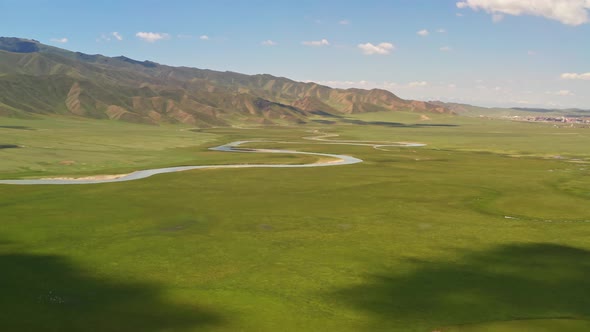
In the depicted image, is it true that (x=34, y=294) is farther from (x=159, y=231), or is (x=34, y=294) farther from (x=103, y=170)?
(x=103, y=170)

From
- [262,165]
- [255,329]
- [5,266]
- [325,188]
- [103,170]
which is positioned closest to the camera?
[255,329]

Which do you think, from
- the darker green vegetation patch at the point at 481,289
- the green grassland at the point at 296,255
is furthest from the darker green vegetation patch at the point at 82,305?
the darker green vegetation patch at the point at 481,289

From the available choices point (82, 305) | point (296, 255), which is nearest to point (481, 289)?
point (296, 255)

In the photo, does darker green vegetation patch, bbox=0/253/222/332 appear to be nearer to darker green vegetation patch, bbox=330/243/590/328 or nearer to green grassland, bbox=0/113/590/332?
green grassland, bbox=0/113/590/332

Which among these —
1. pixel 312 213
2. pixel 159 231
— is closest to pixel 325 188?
pixel 312 213

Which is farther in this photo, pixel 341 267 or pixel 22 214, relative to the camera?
pixel 22 214

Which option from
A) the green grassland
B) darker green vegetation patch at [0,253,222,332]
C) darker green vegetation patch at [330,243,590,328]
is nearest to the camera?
darker green vegetation patch at [0,253,222,332]

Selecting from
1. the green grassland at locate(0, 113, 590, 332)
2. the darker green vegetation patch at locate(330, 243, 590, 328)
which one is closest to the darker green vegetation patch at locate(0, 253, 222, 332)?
the green grassland at locate(0, 113, 590, 332)

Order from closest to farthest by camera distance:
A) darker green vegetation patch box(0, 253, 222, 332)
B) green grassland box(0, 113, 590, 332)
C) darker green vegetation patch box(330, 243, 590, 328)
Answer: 1. darker green vegetation patch box(0, 253, 222, 332)
2. green grassland box(0, 113, 590, 332)
3. darker green vegetation patch box(330, 243, 590, 328)

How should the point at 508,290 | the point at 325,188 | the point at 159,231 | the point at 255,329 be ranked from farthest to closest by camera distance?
the point at 325,188 < the point at 159,231 < the point at 508,290 < the point at 255,329

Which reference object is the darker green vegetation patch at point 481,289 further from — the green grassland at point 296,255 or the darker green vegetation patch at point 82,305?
the darker green vegetation patch at point 82,305
